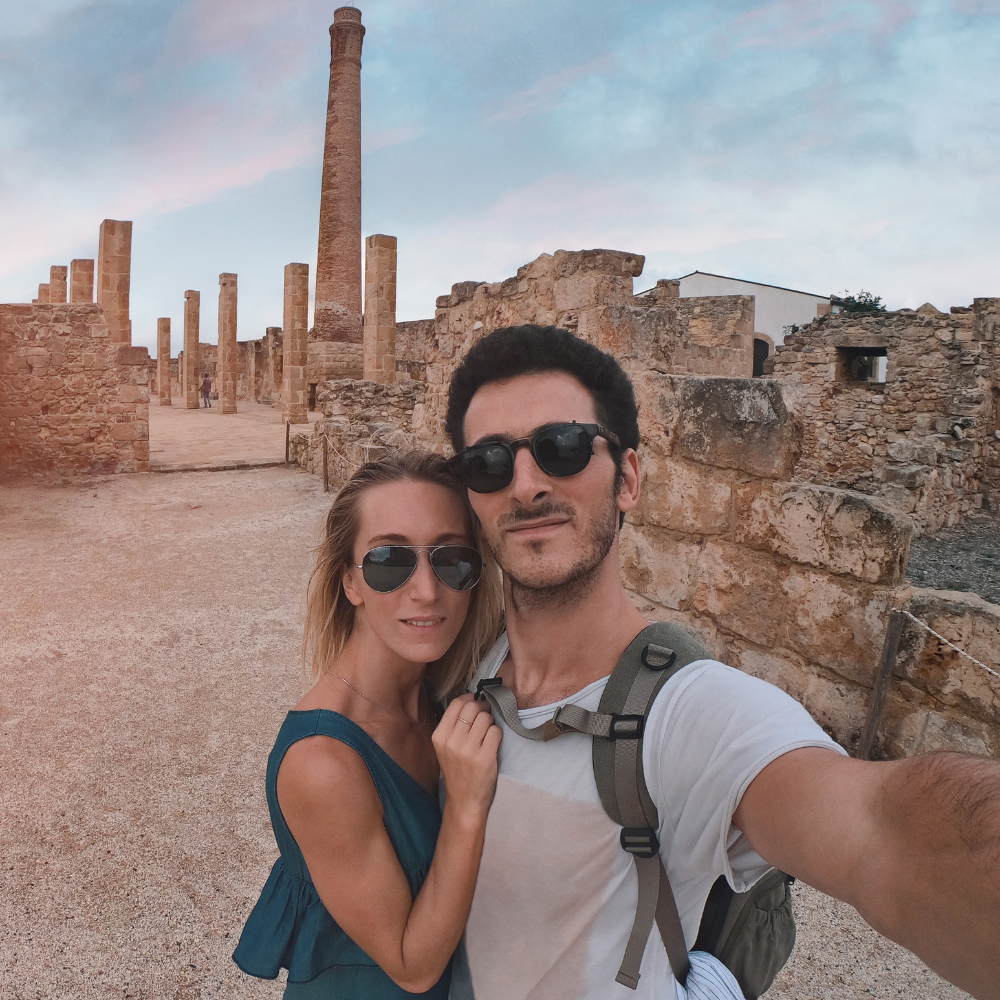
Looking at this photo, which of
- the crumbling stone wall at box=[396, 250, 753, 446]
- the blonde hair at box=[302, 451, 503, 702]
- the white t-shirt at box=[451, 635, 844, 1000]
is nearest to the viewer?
the white t-shirt at box=[451, 635, 844, 1000]

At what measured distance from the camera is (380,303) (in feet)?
47.5

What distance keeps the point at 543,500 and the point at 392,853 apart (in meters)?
0.61

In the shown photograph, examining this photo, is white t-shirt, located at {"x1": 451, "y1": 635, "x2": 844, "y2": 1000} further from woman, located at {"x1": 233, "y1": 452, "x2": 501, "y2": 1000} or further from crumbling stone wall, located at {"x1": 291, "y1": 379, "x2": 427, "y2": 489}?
crumbling stone wall, located at {"x1": 291, "y1": 379, "x2": 427, "y2": 489}

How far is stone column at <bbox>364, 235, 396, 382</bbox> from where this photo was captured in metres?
14.3

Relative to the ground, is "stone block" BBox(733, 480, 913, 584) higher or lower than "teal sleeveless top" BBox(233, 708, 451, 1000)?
higher

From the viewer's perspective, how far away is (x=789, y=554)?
125 inches

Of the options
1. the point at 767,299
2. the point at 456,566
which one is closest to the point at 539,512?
the point at 456,566

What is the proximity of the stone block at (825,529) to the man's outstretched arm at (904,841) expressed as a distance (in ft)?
7.37

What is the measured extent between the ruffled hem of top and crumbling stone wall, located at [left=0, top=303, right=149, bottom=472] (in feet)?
38.6

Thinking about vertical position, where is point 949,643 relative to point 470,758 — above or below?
below

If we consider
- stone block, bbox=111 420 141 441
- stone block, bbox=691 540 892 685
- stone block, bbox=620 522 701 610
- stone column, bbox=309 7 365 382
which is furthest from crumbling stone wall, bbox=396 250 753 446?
stone column, bbox=309 7 365 382

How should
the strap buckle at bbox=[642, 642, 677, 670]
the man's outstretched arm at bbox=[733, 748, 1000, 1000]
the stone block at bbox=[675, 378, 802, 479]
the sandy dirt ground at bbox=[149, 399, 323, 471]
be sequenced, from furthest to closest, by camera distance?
the sandy dirt ground at bbox=[149, 399, 323, 471] → the stone block at bbox=[675, 378, 802, 479] → the strap buckle at bbox=[642, 642, 677, 670] → the man's outstretched arm at bbox=[733, 748, 1000, 1000]

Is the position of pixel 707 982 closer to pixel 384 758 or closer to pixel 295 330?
pixel 384 758

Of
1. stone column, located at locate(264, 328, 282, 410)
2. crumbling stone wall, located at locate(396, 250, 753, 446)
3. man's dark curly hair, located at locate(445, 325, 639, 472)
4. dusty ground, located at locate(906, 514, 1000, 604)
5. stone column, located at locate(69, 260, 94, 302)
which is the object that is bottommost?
dusty ground, located at locate(906, 514, 1000, 604)
